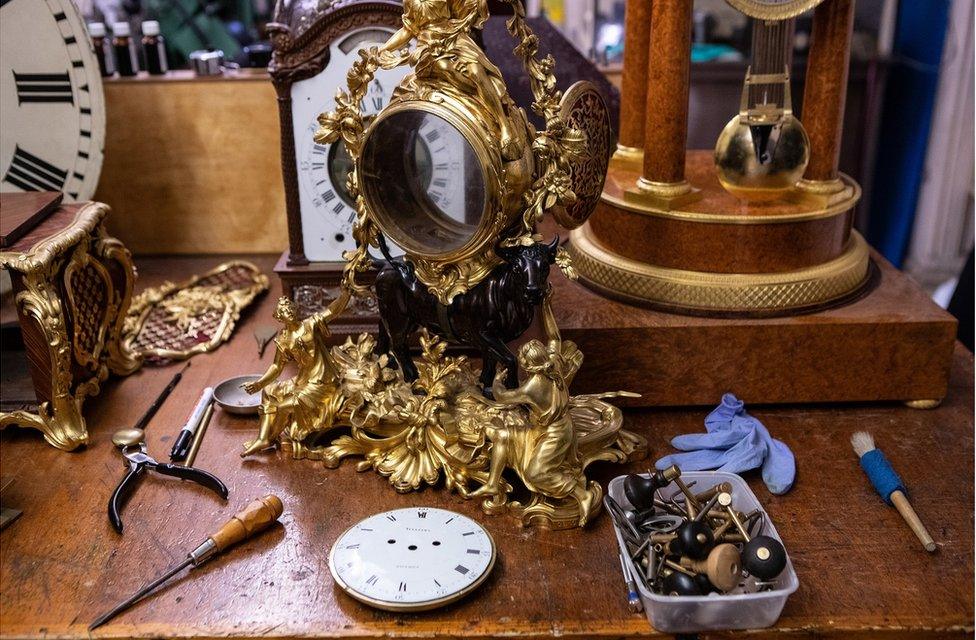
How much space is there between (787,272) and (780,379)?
177mm

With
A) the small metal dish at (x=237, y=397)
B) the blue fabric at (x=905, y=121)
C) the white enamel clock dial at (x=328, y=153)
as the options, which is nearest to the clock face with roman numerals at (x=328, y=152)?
the white enamel clock dial at (x=328, y=153)

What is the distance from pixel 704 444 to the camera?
139 cm

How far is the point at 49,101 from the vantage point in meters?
1.89

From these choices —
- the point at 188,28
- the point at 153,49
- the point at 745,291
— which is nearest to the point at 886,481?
the point at 745,291

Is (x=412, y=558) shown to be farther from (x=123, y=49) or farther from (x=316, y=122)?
(x=123, y=49)

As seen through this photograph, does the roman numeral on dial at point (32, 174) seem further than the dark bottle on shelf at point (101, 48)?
No

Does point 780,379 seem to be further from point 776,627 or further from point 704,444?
point 776,627

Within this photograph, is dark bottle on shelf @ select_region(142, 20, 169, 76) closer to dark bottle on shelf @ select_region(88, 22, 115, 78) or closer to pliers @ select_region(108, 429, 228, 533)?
dark bottle on shelf @ select_region(88, 22, 115, 78)

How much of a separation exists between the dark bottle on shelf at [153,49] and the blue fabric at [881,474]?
1665mm

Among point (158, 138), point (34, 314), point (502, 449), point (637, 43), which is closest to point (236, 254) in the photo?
point (158, 138)

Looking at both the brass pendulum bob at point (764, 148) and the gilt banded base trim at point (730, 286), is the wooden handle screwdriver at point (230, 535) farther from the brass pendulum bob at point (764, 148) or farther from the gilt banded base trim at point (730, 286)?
the brass pendulum bob at point (764, 148)

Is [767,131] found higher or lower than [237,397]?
higher

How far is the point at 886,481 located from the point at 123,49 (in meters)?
1.75

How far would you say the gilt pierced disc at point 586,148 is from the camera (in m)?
1.21
